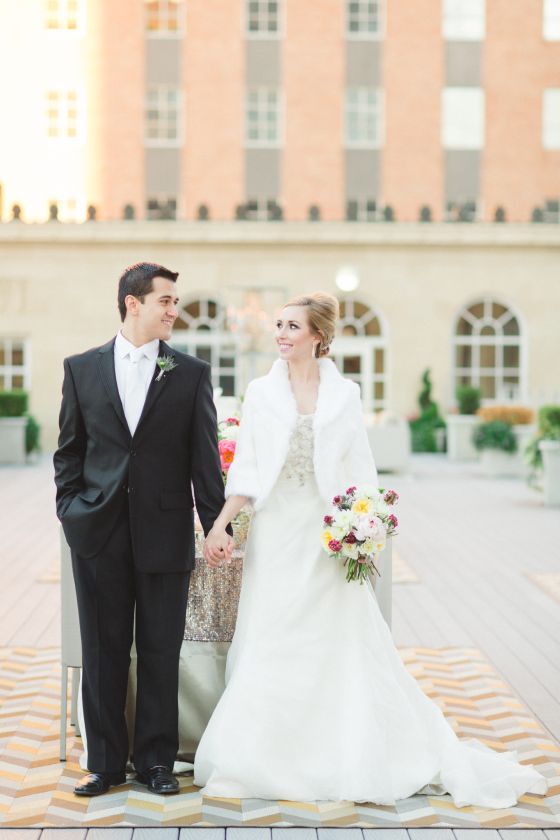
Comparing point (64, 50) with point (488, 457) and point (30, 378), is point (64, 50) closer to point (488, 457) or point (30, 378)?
point (30, 378)

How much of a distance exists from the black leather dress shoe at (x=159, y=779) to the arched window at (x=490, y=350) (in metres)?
22.4

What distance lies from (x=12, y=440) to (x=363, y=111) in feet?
51.7

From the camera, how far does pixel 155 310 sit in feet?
14.9

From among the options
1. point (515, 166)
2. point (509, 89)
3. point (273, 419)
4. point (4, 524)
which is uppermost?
point (509, 89)

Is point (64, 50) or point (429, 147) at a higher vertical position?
point (64, 50)

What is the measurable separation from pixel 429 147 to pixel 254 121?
16.7 ft

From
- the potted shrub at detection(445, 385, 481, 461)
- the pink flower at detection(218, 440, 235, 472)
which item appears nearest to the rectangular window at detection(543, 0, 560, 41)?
the potted shrub at detection(445, 385, 481, 461)

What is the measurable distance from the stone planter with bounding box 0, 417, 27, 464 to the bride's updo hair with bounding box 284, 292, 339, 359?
17608 millimetres

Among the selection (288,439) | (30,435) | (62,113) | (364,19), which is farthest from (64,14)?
(288,439)

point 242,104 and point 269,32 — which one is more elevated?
point 269,32

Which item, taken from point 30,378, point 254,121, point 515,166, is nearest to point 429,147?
point 515,166

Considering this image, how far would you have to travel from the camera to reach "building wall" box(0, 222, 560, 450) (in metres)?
25.9

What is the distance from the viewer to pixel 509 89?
32.6 m

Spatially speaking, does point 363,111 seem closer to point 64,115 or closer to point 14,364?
point 64,115
